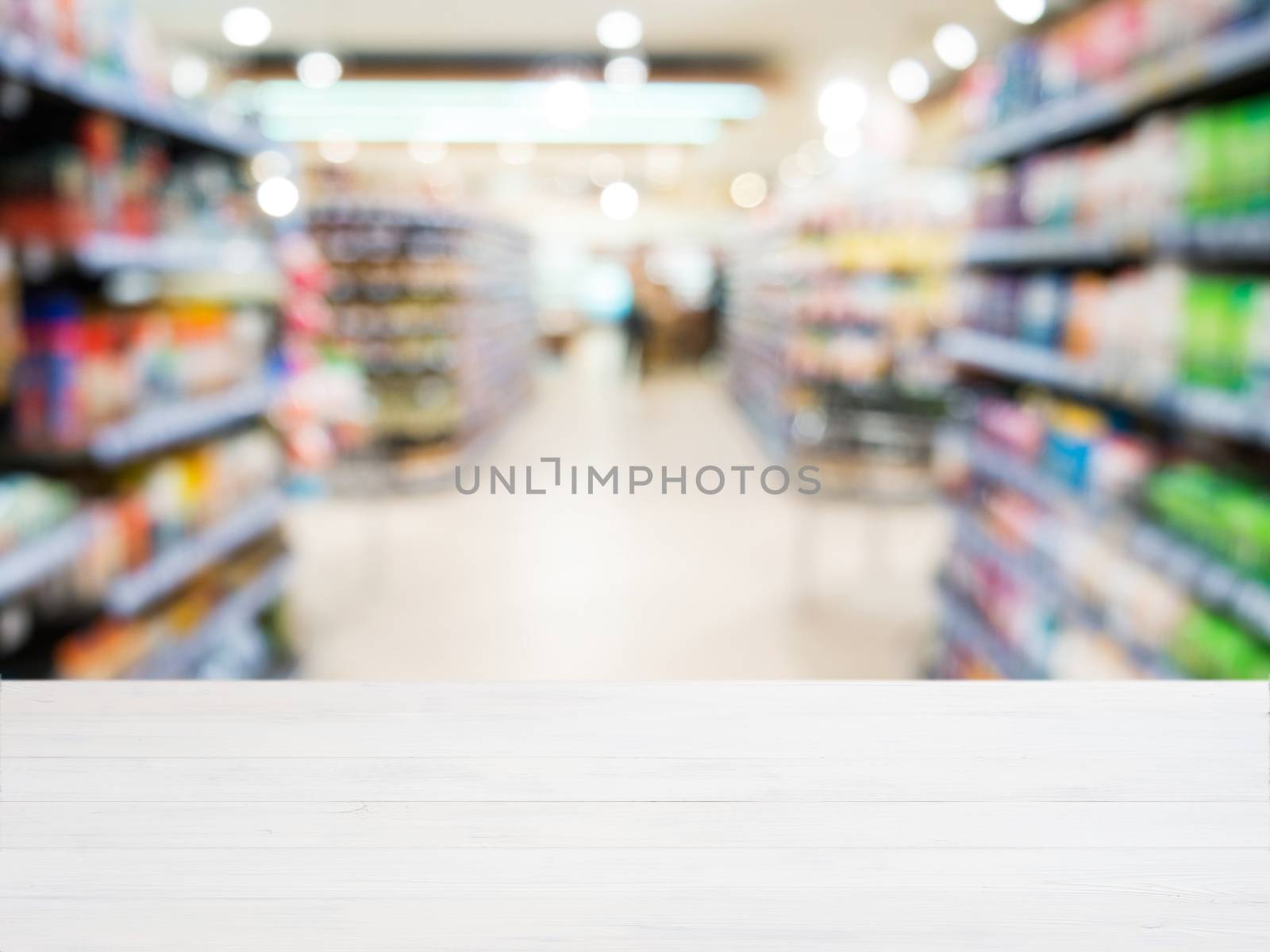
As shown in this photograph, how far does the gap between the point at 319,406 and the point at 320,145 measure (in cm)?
946

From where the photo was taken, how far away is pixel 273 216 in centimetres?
429

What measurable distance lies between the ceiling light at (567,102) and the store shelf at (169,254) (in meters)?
6.46

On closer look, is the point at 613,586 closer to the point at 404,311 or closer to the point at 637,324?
the point at 404,311

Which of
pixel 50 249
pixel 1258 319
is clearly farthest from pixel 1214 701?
pixel 50 249

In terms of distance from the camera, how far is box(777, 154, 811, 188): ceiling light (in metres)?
17.6

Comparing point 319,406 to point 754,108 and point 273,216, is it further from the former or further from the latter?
point 754,108

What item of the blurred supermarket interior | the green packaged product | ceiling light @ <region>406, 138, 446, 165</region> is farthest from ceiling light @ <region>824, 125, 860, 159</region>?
the green packaged product

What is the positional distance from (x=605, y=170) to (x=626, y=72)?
973 centimetres

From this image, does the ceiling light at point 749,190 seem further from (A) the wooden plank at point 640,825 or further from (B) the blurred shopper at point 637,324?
(A) the wooden plank at point 640,825

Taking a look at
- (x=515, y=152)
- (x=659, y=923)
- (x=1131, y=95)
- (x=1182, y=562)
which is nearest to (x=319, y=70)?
(x=515, y=152)

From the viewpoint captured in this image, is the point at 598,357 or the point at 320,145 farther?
the point at 598,357

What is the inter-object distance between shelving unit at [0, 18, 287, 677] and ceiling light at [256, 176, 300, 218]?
0.40 meters

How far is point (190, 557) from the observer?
3.17 metres

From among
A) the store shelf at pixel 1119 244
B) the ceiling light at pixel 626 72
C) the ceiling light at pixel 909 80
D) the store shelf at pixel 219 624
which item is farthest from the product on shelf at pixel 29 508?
the ceiling light at pixel 909 80
